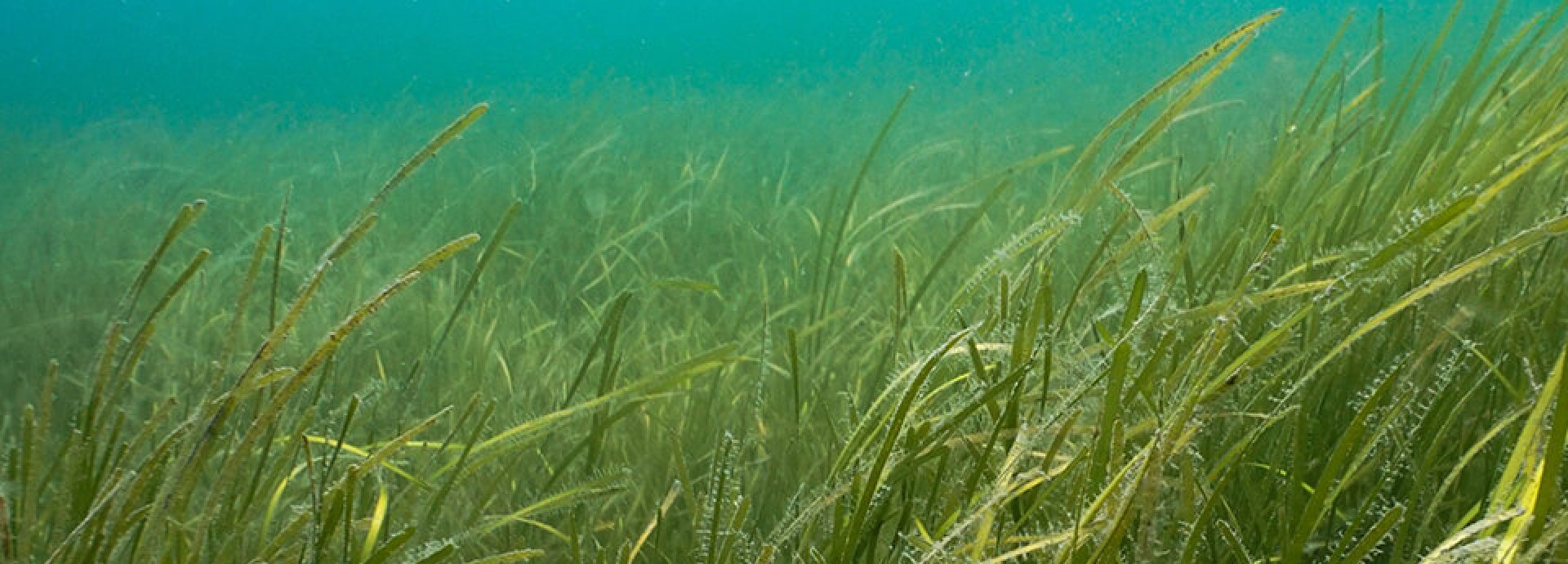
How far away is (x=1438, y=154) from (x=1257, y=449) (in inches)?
23.0

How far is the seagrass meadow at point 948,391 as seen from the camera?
0.66 meters

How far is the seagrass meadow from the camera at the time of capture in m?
0.66

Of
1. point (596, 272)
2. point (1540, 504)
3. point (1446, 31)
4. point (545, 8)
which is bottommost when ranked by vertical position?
point (596, 272)

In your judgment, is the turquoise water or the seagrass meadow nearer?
the seagrass meadow

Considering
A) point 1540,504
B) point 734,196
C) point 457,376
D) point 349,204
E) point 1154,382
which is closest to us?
point 1540,504

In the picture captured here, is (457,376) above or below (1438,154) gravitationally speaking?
below

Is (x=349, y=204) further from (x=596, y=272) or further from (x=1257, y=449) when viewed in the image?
(x=1257, y=449)

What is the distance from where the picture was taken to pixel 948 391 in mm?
1136

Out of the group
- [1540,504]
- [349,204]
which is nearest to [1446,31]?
[1540,504]

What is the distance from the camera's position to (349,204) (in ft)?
15.5

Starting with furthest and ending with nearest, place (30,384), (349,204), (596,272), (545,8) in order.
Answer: (545,8), (349,204), (596,272), (30,384)

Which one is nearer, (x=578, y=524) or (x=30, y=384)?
(x=578, y=524)

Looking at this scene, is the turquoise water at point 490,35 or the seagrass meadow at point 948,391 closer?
the seagrass meadow at point 948,391

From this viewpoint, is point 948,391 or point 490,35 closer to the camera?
point 948,391
